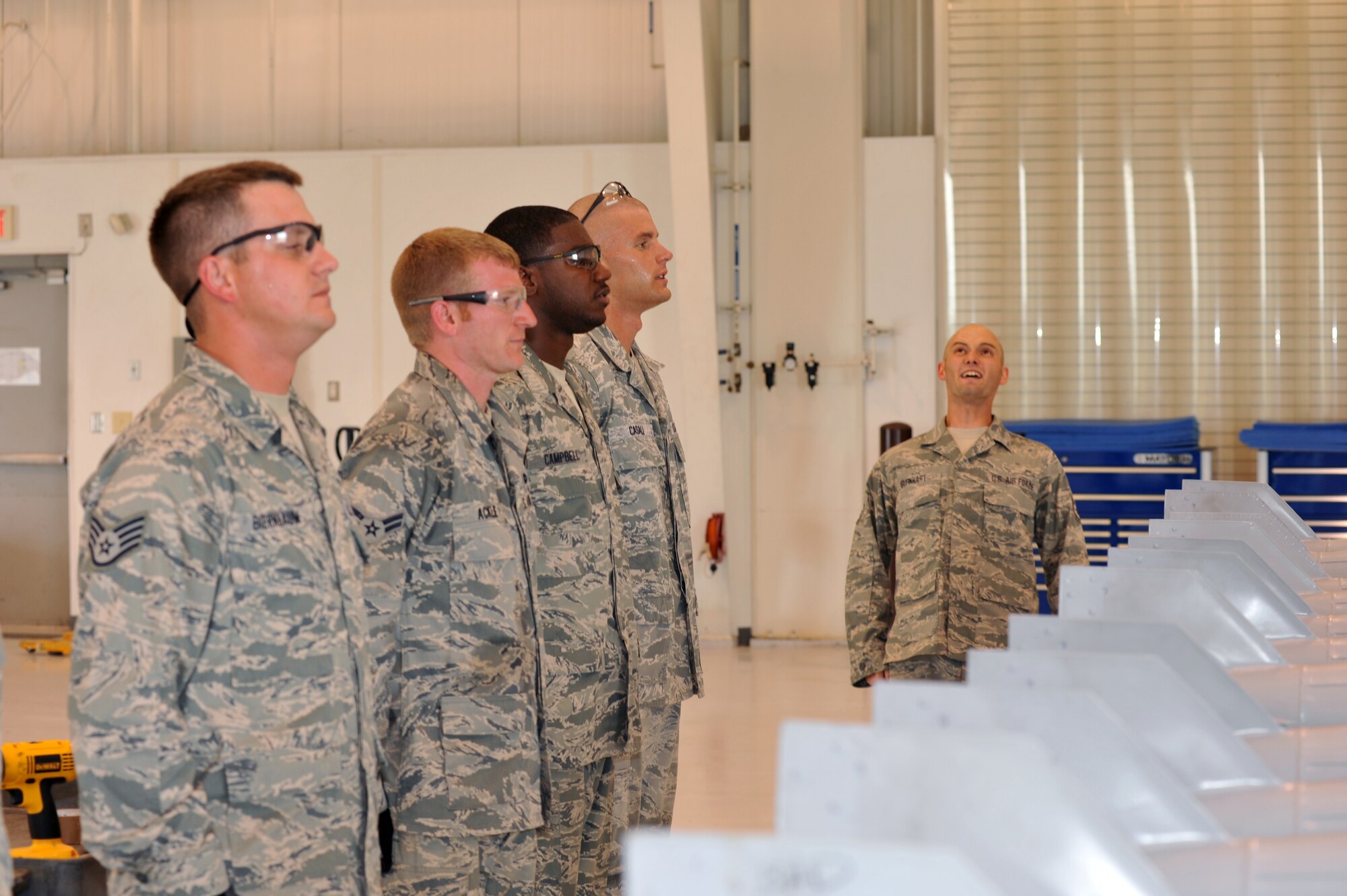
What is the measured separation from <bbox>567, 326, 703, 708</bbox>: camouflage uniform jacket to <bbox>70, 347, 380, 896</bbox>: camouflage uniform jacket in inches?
46.7

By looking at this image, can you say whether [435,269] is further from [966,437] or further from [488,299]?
[966,437]

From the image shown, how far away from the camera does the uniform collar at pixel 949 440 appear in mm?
3301

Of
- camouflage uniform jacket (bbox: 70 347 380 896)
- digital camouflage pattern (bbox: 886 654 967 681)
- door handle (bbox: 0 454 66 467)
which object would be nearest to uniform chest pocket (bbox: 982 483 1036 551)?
digital camouflage pattern (bbox: 886 654 967 681)

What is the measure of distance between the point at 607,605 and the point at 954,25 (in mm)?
5599

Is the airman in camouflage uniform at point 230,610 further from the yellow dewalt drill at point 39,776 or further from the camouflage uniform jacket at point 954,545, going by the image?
the camouflage uniform jacket at point 954,545

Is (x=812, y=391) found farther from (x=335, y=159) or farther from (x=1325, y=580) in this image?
(x=1325, y=580)

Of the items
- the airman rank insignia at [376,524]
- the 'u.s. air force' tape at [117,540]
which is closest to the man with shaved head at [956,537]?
the airman rank insignia at [376,524]

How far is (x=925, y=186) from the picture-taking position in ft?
24.1

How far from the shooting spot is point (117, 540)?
1.48m

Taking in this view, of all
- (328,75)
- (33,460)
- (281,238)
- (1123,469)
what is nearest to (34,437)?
(33,460)

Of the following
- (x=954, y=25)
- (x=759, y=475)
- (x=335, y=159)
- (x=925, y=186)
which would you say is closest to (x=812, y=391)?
(x=759, y=475)

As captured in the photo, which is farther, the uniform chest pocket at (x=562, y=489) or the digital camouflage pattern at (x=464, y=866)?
the uniform chest pocket at (x=562, y=489)

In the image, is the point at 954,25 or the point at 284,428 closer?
the point at 284,428

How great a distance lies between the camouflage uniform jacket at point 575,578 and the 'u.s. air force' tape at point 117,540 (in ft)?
3.48
